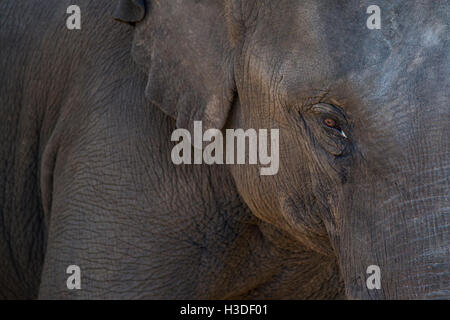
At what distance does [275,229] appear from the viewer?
2.90 meters

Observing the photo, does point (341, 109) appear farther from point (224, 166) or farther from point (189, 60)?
point (224, 166)

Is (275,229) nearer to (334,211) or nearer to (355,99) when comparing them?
(334,211)

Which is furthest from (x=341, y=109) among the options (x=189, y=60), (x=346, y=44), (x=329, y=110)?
(x=189, y=60)

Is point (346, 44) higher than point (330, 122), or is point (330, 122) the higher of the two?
point (346, 44)

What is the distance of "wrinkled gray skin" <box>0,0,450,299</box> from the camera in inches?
80.7

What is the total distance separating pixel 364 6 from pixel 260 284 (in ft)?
→ 4.29

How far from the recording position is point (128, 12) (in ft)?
8.82

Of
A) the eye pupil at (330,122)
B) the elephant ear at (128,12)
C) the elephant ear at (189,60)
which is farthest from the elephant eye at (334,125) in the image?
the elephant ear at (128,12)

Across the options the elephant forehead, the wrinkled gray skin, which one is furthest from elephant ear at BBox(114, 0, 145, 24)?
the elephant forehead

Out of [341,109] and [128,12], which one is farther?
[128,12]

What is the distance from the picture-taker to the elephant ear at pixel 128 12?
2.67 meters

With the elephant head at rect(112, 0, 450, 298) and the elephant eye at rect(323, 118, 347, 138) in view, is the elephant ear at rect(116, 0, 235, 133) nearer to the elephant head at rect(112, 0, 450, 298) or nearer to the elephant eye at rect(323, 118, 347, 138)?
the elephant head at rect(112, 0, 450, 298)

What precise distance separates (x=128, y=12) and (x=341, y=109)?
2.80ft

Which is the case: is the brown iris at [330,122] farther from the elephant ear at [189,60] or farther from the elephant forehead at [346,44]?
the elephant ear at [189,60]
